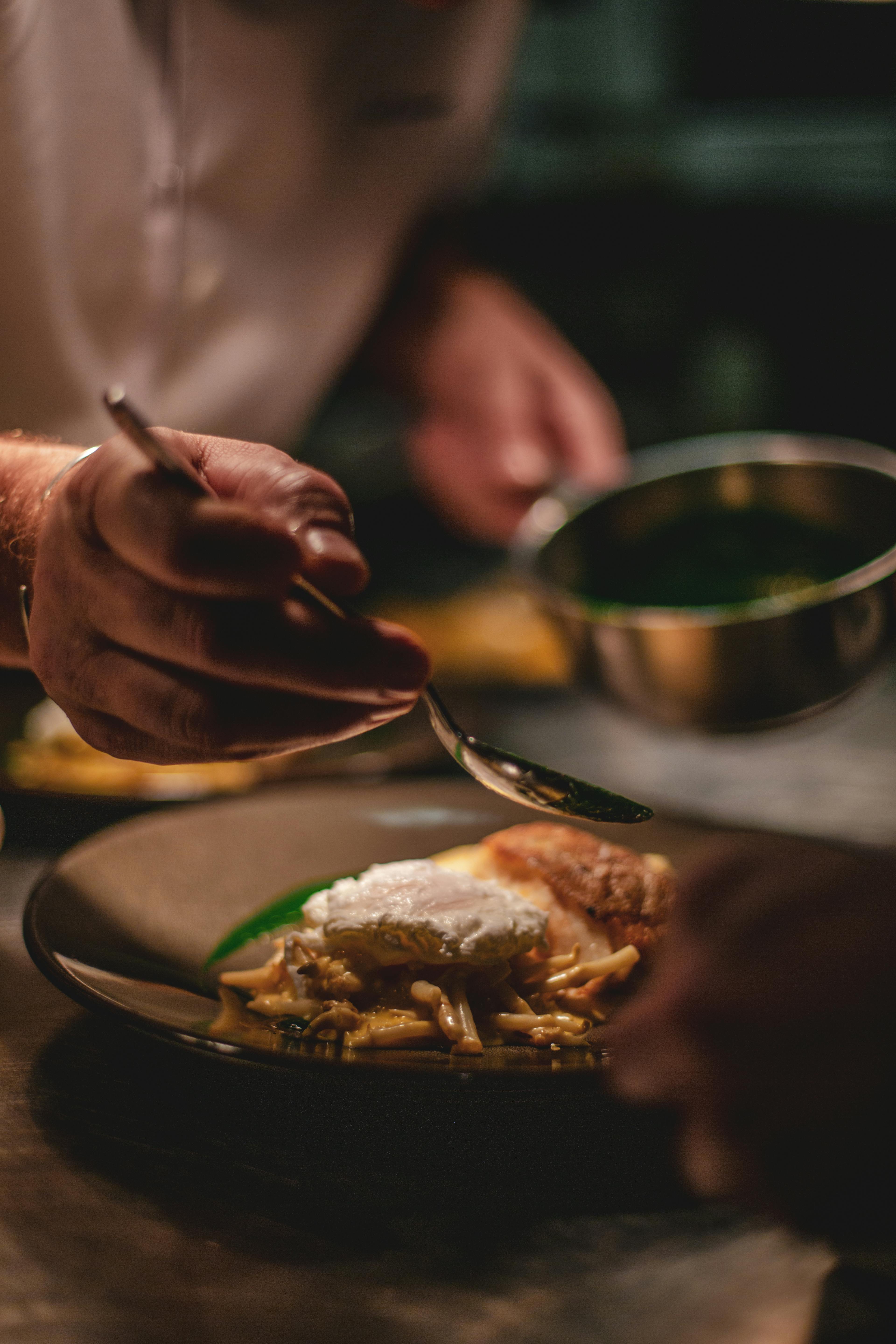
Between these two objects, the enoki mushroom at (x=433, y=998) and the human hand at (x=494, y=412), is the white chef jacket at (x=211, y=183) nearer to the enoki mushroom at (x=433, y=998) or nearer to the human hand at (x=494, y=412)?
the human hand at (x=494, y=412)

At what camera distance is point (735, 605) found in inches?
56.2

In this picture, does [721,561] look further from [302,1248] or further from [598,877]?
[302,1248]

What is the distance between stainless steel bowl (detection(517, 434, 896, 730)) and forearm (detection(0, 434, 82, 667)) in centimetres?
69

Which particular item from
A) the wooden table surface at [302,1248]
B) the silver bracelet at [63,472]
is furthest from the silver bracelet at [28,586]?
the wooden table surface at [302,1248]

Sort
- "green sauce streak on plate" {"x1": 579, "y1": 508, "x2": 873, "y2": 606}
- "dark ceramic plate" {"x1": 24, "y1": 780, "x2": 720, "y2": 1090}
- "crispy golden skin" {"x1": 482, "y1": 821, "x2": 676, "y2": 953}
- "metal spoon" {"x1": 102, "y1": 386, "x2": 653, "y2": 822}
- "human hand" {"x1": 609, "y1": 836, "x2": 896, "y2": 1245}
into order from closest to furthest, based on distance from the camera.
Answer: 1. "human hand" {"x1": 609, "y1": 836, "x2": 896, "y2": 1245}
2. "dark ceramic plate" {"x1": 24, "y1": 780, "x2": 720, "y2": 1090}
3. "metal spoon" {"x1": 102, "y1": 386, "x2": 653, "y2": 822}
4. "crispy golden skin" {"x1": 482, "y1": 821, "x2": 676, "y2": 953}
5. "green sauce streak on plate" {"x1": 579, "y1": 508, "x2": 873, "y2": 606}

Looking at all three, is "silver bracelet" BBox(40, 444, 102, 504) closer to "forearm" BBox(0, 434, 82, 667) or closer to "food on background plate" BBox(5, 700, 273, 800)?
"forearm" BBox(0, 434, 82, 667)

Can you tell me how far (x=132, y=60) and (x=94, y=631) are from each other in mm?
1280

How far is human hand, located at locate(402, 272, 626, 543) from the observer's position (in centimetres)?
198

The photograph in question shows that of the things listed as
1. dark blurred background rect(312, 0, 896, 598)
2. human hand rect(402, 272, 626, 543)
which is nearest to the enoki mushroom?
human hand rect(402, 272, 626, 543)

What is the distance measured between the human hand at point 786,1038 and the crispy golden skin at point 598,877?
0.31 metres

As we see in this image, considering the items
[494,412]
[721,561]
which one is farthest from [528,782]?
[494,412]

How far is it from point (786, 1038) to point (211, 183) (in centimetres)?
170

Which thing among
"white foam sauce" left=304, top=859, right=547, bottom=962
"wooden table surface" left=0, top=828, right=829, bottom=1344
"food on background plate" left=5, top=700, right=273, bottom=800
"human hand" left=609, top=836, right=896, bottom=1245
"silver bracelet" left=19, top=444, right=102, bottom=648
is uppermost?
"silver bracelet" left=19, top=444, right=102, bottom=648

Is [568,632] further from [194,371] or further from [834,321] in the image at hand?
[834,321]
